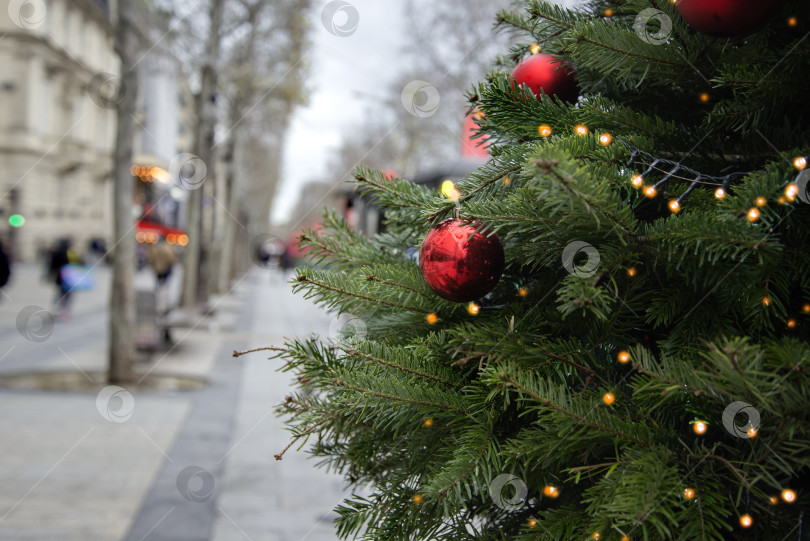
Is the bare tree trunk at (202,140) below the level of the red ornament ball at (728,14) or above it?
below

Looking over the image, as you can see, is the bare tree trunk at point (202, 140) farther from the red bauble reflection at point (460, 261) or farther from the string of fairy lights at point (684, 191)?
the string of fairy lights at point (684, 191)

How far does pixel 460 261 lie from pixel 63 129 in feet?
143

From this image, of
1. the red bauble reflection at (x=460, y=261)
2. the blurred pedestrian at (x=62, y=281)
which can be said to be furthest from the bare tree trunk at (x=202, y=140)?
the red bauble reflection at (x=460, y=261)

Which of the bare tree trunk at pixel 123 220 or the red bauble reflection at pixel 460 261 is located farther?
the bare tree trunk at pixel 123 220

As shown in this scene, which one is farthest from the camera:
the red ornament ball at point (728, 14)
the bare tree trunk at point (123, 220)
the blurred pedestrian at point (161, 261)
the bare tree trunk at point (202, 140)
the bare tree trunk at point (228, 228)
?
the bare tree trunk at point (228, 228)

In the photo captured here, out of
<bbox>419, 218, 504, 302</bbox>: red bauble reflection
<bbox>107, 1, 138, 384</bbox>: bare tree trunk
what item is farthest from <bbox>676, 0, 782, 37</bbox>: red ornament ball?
<bbox>107, 1, 138, 384</bbox>: bare tree trunk

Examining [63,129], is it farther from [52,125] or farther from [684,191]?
[684,191]

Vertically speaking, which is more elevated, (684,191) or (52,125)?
(684,191)

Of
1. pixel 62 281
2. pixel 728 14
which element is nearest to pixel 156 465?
pixel 728 14

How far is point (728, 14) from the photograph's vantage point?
1170 millimetres

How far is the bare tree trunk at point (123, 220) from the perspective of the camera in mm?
Result: 8086

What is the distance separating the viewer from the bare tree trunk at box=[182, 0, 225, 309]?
15.1 meters

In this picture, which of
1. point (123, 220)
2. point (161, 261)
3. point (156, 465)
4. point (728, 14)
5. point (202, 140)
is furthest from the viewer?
point (202, 140)

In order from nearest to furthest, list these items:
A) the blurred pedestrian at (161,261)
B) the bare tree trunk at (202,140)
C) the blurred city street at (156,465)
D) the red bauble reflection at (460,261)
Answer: the red bauble reflection at (460,261) → the blurred city street at (156,465) → the blurred pedestrian at (161,261) → the bare tree trunk at (202,140)
